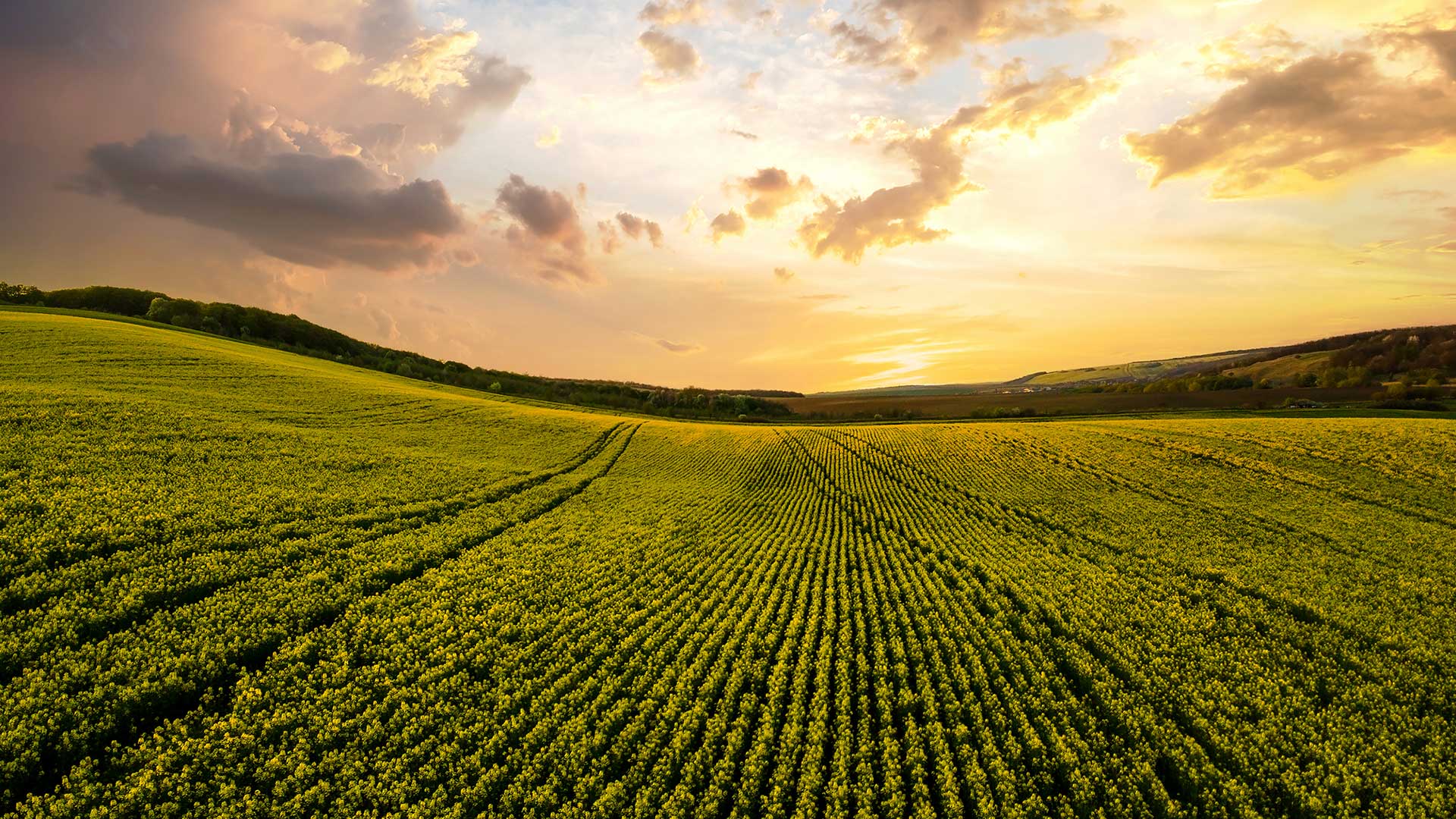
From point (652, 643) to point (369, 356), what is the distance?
430ft

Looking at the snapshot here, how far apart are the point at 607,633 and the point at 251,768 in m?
8.58

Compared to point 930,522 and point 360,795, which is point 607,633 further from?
point 930,522

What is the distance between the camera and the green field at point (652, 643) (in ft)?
35.8

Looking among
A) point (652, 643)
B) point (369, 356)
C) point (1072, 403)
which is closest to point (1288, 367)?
point (1072, 403)

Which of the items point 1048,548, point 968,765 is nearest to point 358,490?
point 968,765

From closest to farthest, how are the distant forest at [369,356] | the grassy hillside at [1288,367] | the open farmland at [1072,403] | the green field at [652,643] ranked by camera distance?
the green field at [652,643] → the open farmland at [1072,403] → the distant forest at [369,356] → the grassy hillside at [1288,367]

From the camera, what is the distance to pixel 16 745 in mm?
9867

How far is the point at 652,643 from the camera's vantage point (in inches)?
637

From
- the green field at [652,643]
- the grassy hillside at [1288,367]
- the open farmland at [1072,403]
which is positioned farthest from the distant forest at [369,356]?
the grassy hillside at [1288,367]

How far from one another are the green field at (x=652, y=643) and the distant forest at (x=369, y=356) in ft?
259

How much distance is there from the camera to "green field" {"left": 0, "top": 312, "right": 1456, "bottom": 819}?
10.9 metres

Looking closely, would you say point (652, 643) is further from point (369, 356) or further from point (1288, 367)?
point (1288, 367)

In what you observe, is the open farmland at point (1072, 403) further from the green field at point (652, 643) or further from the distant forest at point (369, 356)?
the green field at point (652, 643)

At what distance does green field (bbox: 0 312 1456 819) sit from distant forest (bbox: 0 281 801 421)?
79.0 metres
